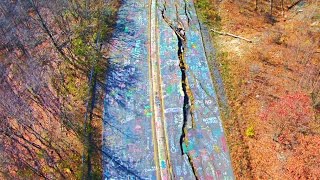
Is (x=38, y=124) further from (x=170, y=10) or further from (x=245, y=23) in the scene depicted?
(x=245, y=23)

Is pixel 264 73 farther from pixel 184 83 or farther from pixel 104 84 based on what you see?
pixel 104 84

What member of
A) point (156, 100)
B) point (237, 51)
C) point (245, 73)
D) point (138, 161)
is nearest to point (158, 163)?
point (138, 161)

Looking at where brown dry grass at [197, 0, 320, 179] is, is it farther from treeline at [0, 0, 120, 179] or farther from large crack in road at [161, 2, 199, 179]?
treeline at [0, 0, 120, 179]

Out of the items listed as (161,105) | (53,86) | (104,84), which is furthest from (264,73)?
(53,86)

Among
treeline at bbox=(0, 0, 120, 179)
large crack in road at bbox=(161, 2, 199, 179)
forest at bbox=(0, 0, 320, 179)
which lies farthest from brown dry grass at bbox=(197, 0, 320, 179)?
treeline at bbox=(0, 0, 120, 179)

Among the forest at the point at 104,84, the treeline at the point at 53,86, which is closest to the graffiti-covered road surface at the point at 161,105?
the forest at the point at 104,84
